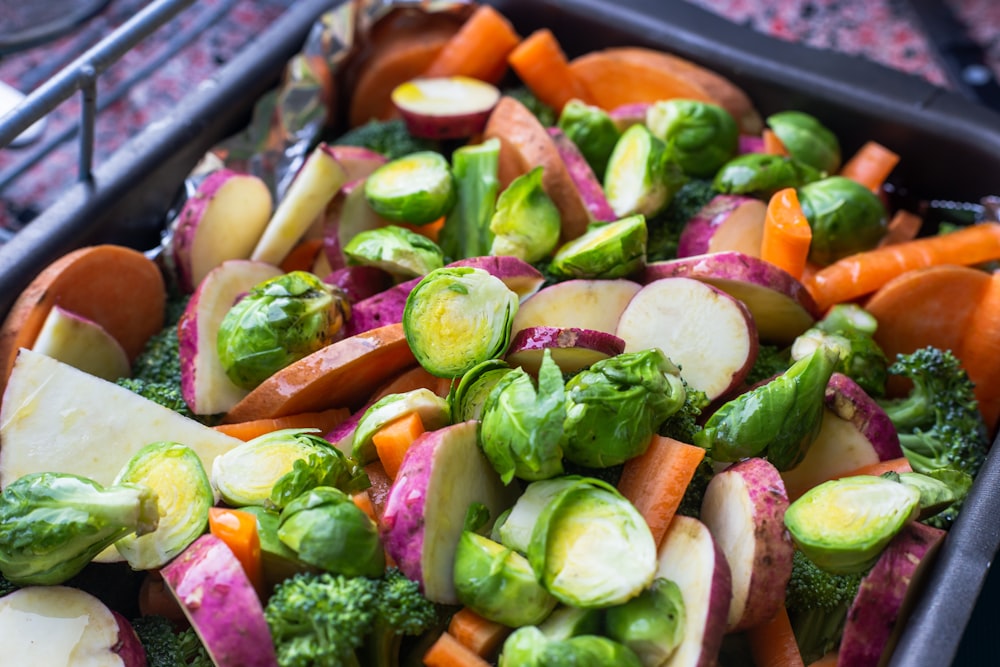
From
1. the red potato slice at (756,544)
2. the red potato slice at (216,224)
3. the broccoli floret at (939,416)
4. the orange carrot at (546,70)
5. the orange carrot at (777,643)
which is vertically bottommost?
the orange carrot at (777,643)

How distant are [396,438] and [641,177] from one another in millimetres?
937

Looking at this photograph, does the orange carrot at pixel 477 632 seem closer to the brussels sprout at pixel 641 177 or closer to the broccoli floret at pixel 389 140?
the brussels sprout at pixel 641 177

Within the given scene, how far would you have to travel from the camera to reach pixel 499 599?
1.39m

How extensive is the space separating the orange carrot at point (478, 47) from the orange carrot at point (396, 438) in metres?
1.39

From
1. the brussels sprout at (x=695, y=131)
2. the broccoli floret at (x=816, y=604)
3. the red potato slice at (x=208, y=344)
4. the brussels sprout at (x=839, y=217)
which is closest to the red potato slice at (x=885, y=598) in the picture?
the broccoli floret at (x=816, y=604)

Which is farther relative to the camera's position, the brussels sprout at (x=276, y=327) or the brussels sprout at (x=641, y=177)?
the brussels sprout at (x=641, y=177)

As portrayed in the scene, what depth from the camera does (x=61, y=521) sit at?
146 cm

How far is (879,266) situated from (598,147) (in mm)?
740

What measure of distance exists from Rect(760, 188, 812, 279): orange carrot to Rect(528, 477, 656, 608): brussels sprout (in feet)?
2.86

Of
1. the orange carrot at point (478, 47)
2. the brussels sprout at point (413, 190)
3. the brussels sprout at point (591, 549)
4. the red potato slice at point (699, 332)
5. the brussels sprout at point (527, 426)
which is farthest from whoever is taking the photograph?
the orange carrot at point (478, 47)

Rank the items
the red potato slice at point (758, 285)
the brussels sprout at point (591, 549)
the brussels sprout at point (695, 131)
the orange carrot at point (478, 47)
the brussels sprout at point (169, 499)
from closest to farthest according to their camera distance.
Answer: the brussels sprout at point (591, 549), the brussels sprout at point (169, 499), the red potato slice at point (758, 285), the brussels sprout at point (695, 131), the orange carrot at point (478, 47)

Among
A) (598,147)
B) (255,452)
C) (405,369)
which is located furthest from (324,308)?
(598,147)

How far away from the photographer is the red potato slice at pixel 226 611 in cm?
135

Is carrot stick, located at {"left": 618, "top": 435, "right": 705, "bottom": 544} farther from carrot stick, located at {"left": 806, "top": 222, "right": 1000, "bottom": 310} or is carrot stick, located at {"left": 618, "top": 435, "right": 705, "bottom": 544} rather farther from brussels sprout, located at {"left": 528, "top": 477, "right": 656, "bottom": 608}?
carrot stick, located at {"left": 806, "top": 222, "right": 1000, "bottom": 310}
